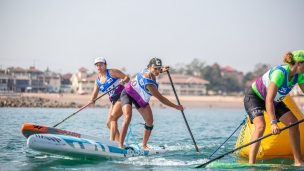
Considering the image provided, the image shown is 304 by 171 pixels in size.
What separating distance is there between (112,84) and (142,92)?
126cm

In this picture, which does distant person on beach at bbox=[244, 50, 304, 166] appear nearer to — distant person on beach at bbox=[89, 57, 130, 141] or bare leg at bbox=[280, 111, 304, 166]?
bare leg at bbox=[280, 111, 304, 166]

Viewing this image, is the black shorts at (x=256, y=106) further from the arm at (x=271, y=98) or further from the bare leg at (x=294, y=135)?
the arm at (x=271, y=98)

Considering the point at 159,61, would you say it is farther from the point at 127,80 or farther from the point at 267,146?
the point at 267,146

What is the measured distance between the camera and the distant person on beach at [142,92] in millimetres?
10016

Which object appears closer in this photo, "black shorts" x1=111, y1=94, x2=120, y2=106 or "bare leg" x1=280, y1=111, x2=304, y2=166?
"bare leg" x1=280, y1=111, x2=304, y2=166

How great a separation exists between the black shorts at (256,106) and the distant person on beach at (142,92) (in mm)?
1857

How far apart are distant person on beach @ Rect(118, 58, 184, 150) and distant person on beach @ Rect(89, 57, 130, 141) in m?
0.62

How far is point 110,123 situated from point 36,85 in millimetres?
102533

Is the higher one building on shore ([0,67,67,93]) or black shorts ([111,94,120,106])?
building on shore ([0,67,67,93])

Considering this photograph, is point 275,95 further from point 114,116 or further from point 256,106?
point 114,116

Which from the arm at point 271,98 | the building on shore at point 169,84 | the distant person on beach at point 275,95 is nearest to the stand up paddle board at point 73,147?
the distant person on beach at point 275,95

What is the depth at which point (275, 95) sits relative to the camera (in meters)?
8.10

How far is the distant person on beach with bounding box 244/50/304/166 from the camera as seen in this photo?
26.5 ft

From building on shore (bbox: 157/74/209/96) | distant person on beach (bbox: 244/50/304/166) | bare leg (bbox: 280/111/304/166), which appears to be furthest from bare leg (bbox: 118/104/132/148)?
building on shore (bbox: 157/74/209/96)
